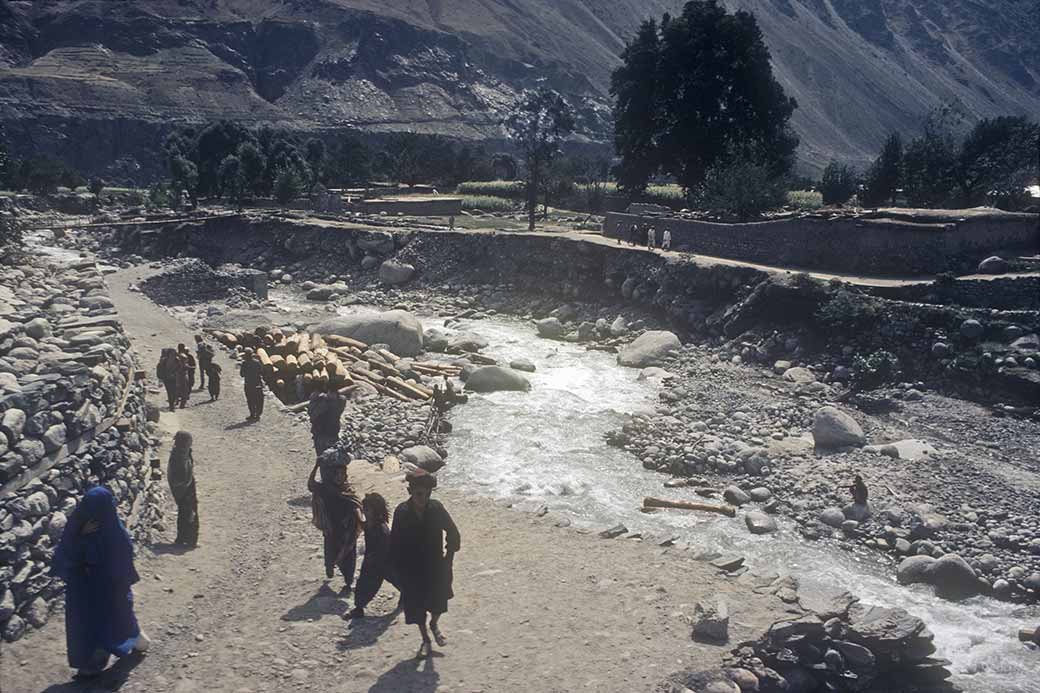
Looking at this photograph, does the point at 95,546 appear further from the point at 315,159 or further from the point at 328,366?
the point at 315,159

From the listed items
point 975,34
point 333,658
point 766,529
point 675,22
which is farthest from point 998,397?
point 975,34

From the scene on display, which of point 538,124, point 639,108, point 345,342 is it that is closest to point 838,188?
point 639,108

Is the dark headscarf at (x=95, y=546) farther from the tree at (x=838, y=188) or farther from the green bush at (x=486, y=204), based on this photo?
the green bush at (x=486, y=204)

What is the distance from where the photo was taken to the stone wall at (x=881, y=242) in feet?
77.6

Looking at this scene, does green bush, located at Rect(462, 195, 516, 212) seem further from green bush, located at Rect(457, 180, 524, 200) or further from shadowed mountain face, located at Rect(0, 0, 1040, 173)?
shadowed mountain face, located at Rect(0, 0, 1040, 173)

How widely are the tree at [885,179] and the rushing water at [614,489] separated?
18568mm

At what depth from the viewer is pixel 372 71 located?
112250mm

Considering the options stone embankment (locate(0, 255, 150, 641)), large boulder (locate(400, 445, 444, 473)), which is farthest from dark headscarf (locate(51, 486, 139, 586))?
large boulder (locate(400, 445, 444, 473))

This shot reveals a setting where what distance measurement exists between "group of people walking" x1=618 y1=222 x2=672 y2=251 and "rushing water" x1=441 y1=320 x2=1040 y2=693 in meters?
7.47

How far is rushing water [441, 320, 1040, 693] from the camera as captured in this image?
9.91 metres

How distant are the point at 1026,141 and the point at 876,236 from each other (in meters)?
12.9

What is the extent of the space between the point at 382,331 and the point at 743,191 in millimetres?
15127

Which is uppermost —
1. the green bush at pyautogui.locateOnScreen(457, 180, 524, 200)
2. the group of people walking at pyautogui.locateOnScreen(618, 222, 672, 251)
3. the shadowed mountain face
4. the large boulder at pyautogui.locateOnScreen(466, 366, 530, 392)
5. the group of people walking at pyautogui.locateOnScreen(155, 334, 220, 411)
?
the shadowed mountain face

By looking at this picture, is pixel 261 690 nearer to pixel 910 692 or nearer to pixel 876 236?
pixel 910 692
